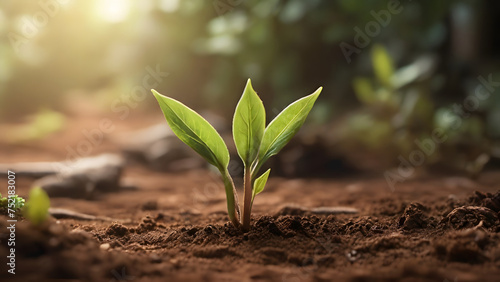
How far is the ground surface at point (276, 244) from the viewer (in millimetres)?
1330

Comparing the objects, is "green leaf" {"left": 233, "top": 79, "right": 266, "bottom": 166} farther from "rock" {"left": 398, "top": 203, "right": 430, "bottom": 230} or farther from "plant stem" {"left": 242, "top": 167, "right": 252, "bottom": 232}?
"rock" {"left": 398, "top": 203, "right": 430, "bottom": 230}

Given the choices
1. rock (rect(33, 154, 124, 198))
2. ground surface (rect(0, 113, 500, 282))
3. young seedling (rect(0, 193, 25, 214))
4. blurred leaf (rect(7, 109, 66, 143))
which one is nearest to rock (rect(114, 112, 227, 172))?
rock (rect(33, 154, 124, 198))

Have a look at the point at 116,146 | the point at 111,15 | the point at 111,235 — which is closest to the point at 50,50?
the point at 111,15

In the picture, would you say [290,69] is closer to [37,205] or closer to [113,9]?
[113,9]

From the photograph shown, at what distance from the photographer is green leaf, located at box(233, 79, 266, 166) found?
1602mm

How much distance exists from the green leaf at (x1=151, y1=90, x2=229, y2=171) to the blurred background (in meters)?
2.02

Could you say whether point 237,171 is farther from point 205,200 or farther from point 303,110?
point 303,110

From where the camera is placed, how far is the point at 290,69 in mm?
4680

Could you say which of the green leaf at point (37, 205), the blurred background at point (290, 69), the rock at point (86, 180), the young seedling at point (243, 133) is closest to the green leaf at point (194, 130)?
the young seedling at point (243, 133)

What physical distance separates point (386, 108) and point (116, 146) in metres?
2.78

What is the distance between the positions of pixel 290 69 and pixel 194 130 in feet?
10.3

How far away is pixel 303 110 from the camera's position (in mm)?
1703

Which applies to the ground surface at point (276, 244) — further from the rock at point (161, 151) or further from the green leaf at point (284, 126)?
the rock at point (161, 151)

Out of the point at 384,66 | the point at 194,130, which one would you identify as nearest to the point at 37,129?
the point at 384,66
